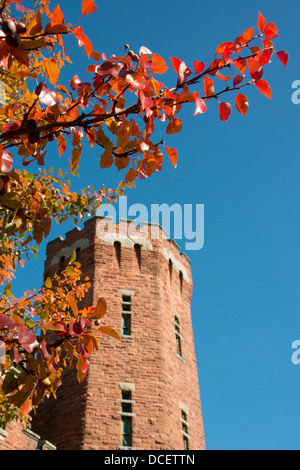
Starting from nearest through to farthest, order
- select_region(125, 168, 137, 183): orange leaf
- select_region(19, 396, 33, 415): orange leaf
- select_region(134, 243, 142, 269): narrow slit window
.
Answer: select_region(19, 396, 33, 415): orange leaf < select_region(125, 168, 137, 183): orange leaf < select_region(134, 243, 142, 269): narrow slit window

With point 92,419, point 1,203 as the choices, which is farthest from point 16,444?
point 1,203

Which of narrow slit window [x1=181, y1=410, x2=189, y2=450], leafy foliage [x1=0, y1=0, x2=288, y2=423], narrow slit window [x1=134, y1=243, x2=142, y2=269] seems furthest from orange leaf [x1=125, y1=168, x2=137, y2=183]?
narrow slit window [x1=134, y1=243, x2=142, y2=269]

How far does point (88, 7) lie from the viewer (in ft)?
8.66

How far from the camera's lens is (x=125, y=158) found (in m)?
3.43

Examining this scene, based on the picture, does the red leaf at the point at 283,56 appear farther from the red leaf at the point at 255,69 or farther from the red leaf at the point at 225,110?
the red leaf at the point at 225,110

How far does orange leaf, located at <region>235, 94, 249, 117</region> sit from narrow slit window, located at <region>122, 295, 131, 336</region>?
16.1m

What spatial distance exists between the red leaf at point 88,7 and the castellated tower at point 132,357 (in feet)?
48.6

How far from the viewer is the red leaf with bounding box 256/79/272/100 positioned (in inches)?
117

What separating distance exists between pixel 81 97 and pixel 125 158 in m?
0.53

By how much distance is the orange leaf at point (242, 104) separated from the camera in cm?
308

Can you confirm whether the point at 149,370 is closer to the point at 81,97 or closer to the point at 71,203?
the point at 71,203

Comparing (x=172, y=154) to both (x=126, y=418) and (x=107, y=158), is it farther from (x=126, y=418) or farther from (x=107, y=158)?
(x=126, y=418)

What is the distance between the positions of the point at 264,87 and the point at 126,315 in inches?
661

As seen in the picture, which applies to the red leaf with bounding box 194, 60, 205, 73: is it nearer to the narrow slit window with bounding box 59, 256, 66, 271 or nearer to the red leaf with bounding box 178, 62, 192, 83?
the red leaf with bounding box 178, 62, 192, 83
